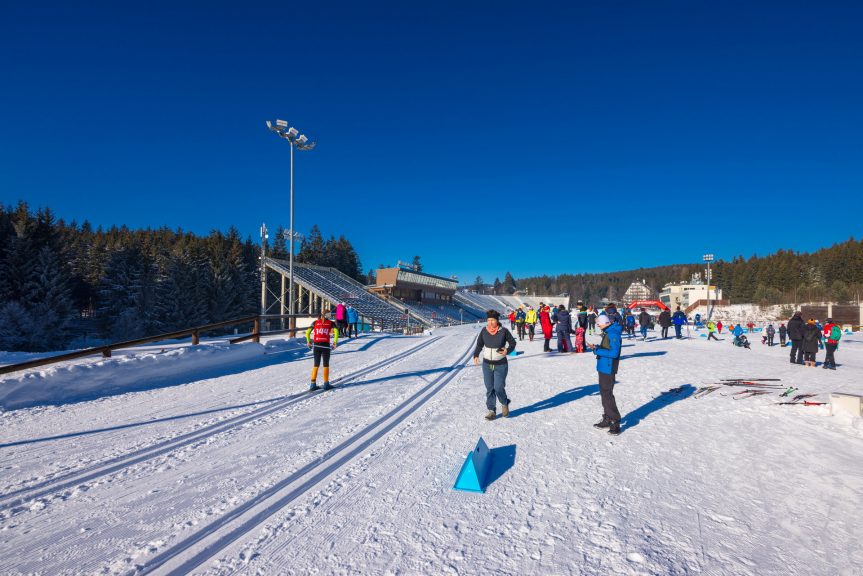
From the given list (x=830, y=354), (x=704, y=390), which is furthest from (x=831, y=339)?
(x=704, y=390)

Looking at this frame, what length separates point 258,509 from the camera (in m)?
3.34

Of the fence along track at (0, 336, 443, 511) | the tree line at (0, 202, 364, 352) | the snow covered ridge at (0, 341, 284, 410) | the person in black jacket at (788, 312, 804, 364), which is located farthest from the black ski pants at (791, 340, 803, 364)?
the tree line at (0, 202, 364, 352)

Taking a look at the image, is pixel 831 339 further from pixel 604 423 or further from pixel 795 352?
pixel 604 423

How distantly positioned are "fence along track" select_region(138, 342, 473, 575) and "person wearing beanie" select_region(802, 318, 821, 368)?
13904mm

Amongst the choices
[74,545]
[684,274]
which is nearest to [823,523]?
[74,545]

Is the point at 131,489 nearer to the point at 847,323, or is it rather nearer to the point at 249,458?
the point at 249,458

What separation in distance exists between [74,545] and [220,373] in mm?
7992

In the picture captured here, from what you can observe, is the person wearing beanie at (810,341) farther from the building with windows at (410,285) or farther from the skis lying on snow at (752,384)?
the building with windows at (410,285)

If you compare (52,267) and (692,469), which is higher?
(52,267)

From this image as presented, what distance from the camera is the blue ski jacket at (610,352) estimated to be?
5602 mm

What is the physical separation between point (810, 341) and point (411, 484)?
14.6 metres

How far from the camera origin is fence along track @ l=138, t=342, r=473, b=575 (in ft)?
8.84

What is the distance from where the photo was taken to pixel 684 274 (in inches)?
4771

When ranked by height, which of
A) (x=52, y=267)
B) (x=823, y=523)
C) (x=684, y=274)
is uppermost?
(x=684, y=274)
